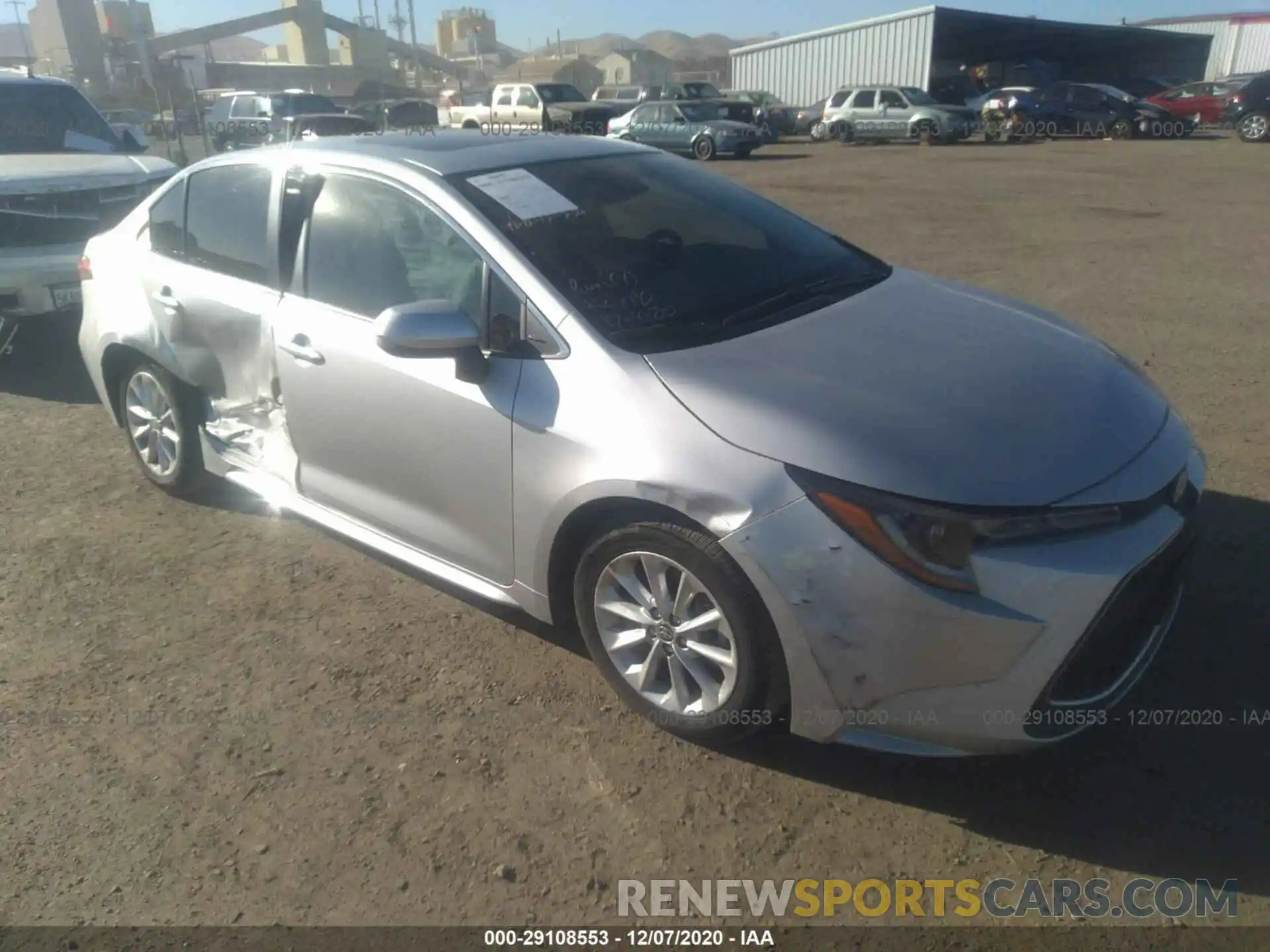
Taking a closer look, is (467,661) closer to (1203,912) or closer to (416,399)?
(416,399)

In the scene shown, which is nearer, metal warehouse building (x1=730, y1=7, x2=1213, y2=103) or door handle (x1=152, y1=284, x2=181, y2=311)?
door handle (x1=152, y1=284, x2=181, y2=311)

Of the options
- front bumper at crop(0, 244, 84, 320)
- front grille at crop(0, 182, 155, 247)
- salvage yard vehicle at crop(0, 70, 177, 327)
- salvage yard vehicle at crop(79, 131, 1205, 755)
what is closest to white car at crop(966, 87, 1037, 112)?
salvage yard vehicle at crop(0, 70, 177, 327)

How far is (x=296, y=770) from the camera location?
2938mm

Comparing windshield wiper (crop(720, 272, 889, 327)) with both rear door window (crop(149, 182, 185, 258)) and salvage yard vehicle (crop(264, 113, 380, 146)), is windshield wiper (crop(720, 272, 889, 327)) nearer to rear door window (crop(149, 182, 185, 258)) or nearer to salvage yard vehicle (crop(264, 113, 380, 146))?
rear door window (crop(149, 182, 185, 258))

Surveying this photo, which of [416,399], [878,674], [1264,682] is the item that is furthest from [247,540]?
[1264,682]

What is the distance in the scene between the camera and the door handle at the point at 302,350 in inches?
139

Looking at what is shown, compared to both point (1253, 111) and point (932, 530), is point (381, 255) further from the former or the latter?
point (1253, 111)

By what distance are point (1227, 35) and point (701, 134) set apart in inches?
1506

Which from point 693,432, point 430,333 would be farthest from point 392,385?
point 693,432

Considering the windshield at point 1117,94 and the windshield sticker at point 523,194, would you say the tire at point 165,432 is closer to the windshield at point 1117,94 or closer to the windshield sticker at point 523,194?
the windshield sticker at point 523,194

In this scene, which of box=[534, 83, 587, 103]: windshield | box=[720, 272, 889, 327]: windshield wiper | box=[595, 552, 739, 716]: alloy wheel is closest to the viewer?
box=[595, 552, 739, 716]: alloy wheel

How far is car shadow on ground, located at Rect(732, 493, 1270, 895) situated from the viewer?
2.54 m

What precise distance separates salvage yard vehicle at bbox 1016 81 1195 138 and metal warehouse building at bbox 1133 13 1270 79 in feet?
75.7

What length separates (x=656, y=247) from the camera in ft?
11.4
